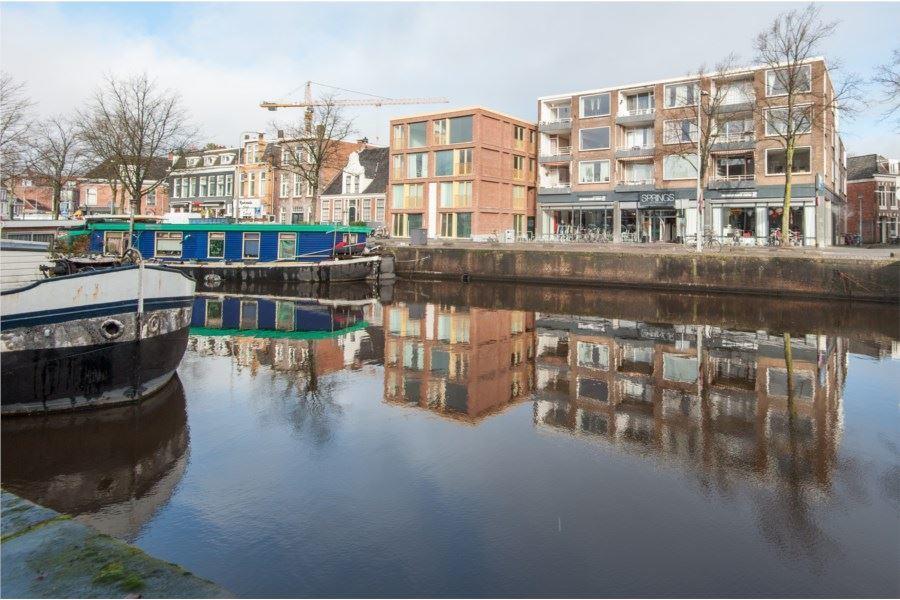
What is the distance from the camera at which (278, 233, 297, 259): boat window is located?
37375 millimetres

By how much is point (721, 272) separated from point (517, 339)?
17.7m

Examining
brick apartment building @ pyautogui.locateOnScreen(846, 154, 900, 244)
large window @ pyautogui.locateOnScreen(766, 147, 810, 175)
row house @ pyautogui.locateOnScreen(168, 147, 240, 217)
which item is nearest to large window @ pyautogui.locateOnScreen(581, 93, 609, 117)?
large window @ pyautogui.locateOnScreen(766, 147, 810, 175)

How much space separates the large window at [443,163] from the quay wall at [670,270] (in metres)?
11.6

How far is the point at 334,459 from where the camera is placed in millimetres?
8430

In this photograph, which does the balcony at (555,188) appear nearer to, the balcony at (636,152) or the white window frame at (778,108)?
the balcony at (636,152)

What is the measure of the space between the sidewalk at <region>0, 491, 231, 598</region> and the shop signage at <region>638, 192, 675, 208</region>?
46.0 metres

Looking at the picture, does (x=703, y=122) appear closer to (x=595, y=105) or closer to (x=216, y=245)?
(x=595, y=105)

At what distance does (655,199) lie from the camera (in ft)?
153

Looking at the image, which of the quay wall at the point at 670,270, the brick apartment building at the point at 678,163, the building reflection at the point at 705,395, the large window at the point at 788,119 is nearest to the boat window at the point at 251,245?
the quay wall at the point at 670,270

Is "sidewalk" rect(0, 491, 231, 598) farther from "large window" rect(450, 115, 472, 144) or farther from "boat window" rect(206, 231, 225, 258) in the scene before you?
"large window" rect(450, 115, 472, 144)

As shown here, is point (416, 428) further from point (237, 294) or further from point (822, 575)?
point (237, 294)

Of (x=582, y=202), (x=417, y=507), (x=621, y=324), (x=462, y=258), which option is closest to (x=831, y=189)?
(x=582, y=202)

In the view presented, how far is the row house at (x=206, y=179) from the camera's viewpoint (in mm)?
68000

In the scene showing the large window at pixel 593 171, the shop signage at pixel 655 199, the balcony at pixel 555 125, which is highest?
the balcony at pixel 555 125
